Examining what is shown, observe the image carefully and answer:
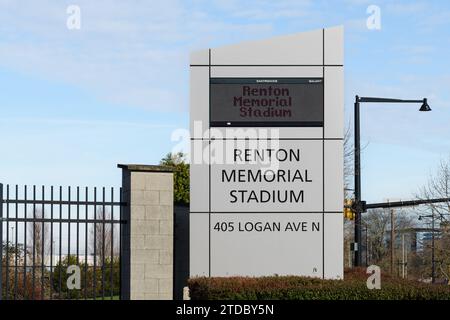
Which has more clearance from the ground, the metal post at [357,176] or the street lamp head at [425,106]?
the street lamp head at [425,106]

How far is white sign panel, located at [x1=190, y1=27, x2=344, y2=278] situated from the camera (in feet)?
61.3

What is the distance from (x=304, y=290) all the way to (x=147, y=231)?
4319mm

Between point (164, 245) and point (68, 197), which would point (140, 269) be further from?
point (68, 197)

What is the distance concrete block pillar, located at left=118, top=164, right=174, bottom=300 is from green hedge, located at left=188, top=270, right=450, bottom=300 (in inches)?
97.4

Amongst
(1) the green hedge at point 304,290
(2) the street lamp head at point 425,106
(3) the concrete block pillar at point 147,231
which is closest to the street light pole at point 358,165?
(2) the street lamp head at point 425,106

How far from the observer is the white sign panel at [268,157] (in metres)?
18.7

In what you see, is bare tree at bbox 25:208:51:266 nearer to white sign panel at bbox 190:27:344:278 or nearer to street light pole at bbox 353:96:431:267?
white sign panel at bbox 190:27:344:278

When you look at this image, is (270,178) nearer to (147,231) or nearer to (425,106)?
(147,231)

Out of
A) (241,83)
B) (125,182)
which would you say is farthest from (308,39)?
(125,182)

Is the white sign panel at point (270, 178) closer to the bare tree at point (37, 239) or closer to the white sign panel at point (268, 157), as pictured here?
the white sign panel at point (268, 157)

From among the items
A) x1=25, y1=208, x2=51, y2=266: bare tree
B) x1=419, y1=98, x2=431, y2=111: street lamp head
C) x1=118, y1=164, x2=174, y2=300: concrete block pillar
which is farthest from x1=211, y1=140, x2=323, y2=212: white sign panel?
x1=419, y1=98, x2=431, y2=111: street lamp head

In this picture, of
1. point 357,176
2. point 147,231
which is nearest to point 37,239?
point 357,176

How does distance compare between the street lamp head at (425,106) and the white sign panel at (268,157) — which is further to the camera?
the street lamp head at (425,106)

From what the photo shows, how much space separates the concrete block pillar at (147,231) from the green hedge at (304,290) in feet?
8.11
